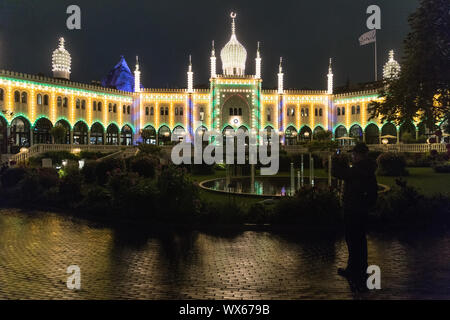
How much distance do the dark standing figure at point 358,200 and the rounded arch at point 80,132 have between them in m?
50.6

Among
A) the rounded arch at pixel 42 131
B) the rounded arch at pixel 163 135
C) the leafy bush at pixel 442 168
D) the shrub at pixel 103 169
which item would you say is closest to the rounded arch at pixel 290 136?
the rounded arch at pixel 163 135

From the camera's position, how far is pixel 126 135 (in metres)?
59.8

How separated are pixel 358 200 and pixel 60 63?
61540 mm

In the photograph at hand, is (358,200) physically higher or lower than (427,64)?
lower

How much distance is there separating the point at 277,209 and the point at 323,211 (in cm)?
Answer: 143

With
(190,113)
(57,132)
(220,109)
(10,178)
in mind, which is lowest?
(10,178)

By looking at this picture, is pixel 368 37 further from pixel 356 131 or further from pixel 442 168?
pixel 442 168

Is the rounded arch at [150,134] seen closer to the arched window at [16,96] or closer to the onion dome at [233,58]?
the onion dome at [233,58]

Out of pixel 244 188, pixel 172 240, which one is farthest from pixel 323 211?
pixel 244 188

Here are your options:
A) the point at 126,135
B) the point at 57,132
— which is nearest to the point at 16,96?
the point at 57,132

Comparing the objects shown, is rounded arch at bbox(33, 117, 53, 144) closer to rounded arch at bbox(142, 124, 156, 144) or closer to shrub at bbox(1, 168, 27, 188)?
rounded arch at bbox(142, 124, 156, 144)

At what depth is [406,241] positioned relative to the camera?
10078 mm

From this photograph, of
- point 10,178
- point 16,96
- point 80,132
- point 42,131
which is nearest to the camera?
point 10,178

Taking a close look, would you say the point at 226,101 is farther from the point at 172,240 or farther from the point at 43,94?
the point at 172,240
